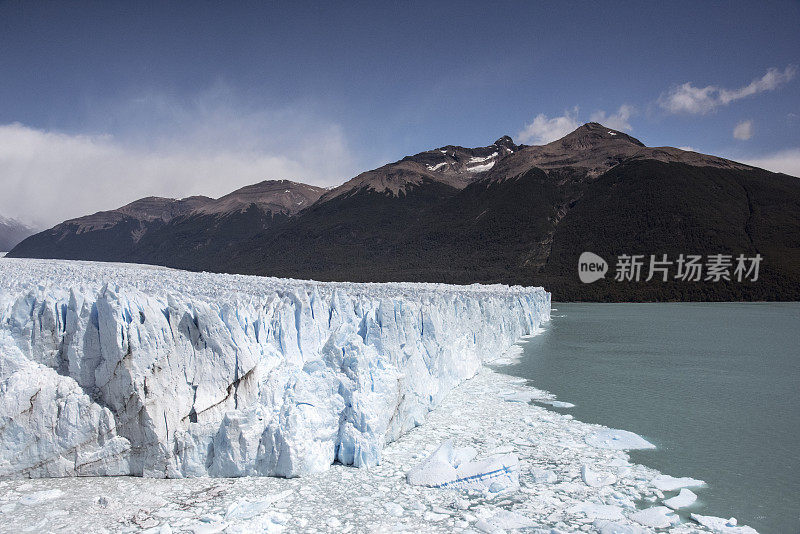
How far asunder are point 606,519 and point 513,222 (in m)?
69.9

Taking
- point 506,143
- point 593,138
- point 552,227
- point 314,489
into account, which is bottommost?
point 314,489

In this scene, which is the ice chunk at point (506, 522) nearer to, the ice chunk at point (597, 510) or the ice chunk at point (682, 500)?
the ice chunk at point (597, 510)

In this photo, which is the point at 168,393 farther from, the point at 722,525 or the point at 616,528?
the point at 722,525

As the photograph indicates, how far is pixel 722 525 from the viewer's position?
5039mm

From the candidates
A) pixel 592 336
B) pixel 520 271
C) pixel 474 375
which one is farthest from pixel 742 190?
pixel 474 375

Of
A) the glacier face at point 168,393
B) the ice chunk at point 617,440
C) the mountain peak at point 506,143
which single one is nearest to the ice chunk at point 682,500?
the ice chunk at point 617,440

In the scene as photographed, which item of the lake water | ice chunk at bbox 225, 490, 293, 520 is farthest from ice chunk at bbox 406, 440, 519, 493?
the lake water

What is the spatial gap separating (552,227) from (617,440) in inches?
2598

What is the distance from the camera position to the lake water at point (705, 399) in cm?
611

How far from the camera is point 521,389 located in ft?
36.1

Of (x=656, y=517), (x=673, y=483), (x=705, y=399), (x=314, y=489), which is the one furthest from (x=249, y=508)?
(x=705, y=399)

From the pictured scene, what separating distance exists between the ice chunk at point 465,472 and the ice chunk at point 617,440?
1.85 m

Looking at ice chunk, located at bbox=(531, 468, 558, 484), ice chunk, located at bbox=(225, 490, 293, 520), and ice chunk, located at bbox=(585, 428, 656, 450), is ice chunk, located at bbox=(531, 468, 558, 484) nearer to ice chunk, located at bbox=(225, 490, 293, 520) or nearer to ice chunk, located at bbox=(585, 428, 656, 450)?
ice chunk, located at bbox=(585, 428, 656, 450)

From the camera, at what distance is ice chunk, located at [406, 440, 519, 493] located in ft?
19.1
